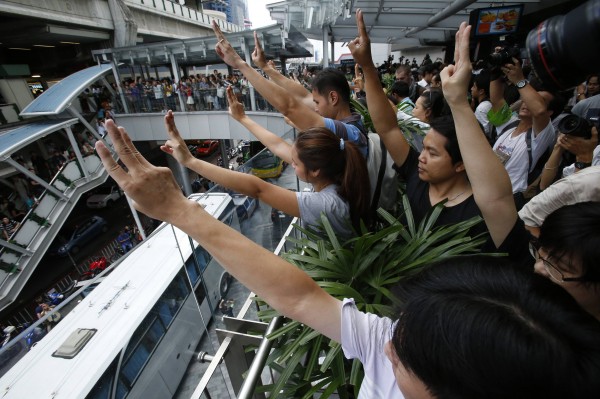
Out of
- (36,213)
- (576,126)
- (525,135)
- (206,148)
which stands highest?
(576,126)

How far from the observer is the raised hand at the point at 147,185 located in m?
0.81

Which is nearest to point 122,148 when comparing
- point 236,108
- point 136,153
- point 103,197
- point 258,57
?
point 136,153

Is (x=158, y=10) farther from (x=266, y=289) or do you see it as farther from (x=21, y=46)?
(x=266, y=289)

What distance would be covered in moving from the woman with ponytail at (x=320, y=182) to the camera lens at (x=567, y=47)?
32.0 inches

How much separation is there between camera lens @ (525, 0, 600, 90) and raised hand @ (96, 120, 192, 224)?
140 cm

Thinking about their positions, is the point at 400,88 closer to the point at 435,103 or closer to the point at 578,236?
the point at 435,103

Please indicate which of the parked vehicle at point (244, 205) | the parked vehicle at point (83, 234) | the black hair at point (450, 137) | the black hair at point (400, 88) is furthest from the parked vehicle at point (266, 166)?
the parked vehicle at point (83, 234)

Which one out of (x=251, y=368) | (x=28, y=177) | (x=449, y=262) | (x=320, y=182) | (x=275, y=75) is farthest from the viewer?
(x=28, y=177)

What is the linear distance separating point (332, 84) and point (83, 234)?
12.3 metres

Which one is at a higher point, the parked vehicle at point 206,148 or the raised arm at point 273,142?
the raised arm at point 273,142

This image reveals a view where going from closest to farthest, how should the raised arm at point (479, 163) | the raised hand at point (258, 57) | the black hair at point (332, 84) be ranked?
the raised arm at point (479, 163) < the black hair at point (332, 84) < the raised hand at point (258, 57)

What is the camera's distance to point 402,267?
125 cm

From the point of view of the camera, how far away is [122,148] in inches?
32.8

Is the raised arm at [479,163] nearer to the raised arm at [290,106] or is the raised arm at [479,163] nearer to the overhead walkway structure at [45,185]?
the raised arm at [290,106]
